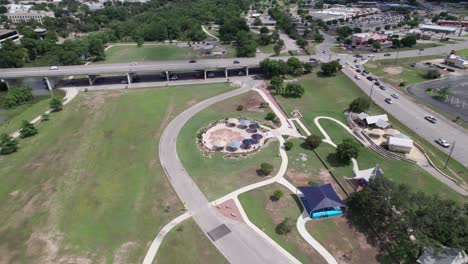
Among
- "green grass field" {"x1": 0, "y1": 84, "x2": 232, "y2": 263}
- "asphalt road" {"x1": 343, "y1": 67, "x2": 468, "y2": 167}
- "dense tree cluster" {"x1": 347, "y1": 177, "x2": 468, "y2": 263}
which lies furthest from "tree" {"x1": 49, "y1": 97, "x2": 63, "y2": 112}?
"asphalt road" {"x1": 343, "y1": 67, "x2": 468, "y2": 167}

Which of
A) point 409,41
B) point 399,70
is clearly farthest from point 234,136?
point 409,41

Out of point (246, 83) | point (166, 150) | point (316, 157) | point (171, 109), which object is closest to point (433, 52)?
point (246, 83)

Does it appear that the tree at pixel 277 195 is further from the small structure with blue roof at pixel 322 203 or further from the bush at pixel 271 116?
the bush at pixel 271 116

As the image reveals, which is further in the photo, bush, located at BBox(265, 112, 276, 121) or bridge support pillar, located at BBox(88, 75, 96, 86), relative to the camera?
bridge support pillar, located at BBox(88, 75, 96, 86)

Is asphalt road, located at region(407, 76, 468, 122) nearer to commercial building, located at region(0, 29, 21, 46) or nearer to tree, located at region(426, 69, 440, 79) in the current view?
tree, located at region(426, 69, 440, 79)

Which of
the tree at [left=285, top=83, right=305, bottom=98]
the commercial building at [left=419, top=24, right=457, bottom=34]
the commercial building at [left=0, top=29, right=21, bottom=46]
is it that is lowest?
the tree at [left=285, top=83, right=305, bottom=98]

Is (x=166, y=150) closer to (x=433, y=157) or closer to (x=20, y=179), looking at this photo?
(x=20, y=179)
